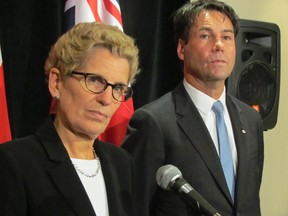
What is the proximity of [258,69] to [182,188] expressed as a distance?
1681 mm

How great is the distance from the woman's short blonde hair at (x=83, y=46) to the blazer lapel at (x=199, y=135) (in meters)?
0.52

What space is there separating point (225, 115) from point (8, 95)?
3.62 ft

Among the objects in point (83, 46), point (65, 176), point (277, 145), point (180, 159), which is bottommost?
point (277, 145)

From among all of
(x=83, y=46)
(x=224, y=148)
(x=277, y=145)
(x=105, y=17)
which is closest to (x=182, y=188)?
(x=83, y=46)

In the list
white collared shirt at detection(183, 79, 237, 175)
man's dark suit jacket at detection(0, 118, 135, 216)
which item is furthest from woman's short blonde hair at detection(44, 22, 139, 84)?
white collared shirt at detection(183, 79, 237, 175)

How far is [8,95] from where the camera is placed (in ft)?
7.56

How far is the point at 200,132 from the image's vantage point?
176 cm

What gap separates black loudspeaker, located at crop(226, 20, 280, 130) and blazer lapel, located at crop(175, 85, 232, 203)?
71 cm

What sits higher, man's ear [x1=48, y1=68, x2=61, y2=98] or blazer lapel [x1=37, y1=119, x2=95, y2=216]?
man's ear [x1=48, y1=68, x2=61, y2=98]

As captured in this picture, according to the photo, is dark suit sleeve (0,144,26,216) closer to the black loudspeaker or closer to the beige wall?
the black loudspeaker

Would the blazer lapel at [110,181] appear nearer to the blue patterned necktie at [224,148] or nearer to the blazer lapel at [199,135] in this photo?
the blazer lapel at [199,135]

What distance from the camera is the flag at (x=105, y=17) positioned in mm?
2129

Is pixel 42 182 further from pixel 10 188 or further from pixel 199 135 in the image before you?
pixel 199 135

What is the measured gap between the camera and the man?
171 centimetres
